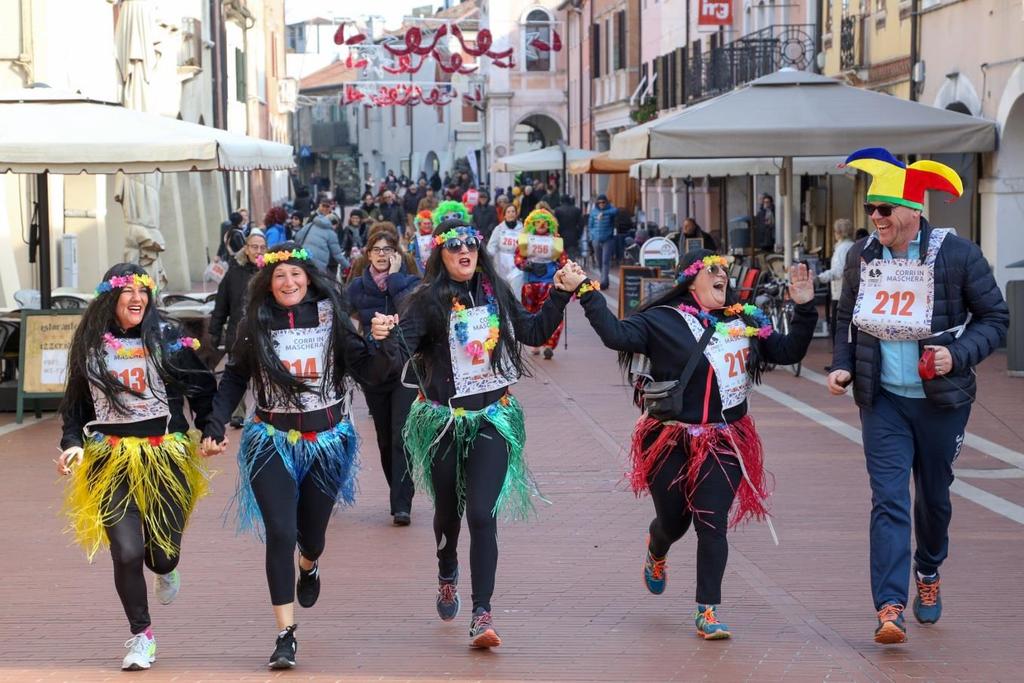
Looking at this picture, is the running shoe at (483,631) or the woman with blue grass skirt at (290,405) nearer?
the woman with blue grass skirt at (290,405)

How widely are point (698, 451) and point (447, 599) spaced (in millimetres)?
1234

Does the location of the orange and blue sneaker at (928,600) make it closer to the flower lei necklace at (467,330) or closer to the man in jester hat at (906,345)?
the man in jester hat at (906,345)

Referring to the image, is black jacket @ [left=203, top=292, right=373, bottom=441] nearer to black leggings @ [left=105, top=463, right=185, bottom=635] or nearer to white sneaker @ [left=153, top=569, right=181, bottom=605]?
black leggings @ [left=105, top=463, right=185, bottom=635]

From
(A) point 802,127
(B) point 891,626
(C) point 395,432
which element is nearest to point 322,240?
(A) point 802,127

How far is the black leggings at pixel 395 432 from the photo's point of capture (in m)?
9.33

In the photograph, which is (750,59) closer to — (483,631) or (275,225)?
(275,225)

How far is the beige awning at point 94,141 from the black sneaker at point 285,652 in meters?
7.97

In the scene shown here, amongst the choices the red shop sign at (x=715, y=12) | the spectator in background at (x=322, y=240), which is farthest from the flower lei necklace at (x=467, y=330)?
the red shop sign at (x=715, y=12)

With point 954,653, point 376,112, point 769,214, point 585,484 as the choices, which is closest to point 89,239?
point 769,214

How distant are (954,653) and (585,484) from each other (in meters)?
4.38

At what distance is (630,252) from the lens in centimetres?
3309

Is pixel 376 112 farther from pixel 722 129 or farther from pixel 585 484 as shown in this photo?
pixel 585 484

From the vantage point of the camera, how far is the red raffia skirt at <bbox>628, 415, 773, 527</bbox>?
22.0 feet

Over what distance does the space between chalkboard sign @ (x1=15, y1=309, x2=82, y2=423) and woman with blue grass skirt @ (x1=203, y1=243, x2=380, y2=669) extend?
25.2 ft
